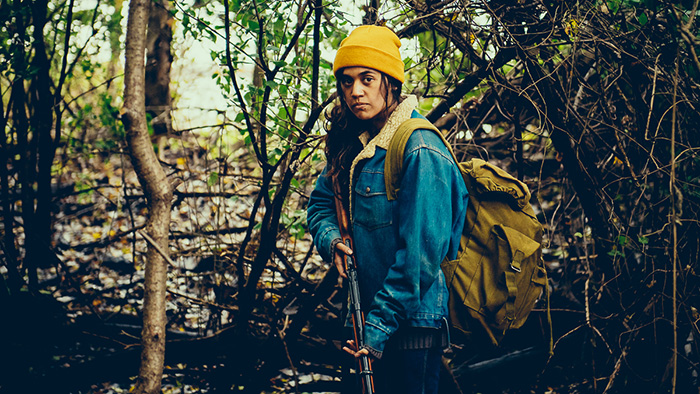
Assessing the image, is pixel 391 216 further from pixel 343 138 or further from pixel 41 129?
pixel 41 129

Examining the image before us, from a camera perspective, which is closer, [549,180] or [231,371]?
[231,371]

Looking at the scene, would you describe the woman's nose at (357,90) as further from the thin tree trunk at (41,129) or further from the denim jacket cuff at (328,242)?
the thin tree trunk at (41,129)

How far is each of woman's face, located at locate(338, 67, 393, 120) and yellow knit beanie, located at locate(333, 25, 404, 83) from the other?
0.09ft

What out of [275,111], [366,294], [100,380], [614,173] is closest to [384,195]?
[366,294]

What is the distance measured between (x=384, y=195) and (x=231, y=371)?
2.52 meters

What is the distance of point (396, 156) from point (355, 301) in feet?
1.87

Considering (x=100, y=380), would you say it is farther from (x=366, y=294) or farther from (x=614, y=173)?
(x=614, y=173)

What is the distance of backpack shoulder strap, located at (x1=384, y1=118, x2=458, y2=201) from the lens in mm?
1901

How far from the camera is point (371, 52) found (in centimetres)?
201

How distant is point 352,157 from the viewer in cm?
221

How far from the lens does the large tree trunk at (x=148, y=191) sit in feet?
10.0

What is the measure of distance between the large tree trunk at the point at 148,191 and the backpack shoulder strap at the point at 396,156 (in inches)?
69.5

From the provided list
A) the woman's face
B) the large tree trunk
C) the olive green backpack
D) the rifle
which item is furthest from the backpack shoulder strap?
the large tree trunk

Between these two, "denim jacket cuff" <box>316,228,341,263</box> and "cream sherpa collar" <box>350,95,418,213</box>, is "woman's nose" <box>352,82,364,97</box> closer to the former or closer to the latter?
"cream sherpa collar" <box>350,95,418,213</box>
